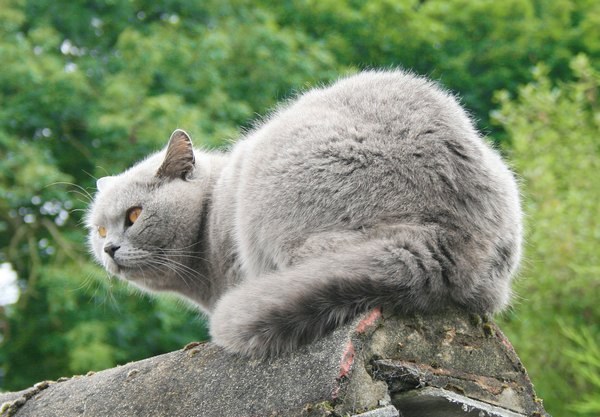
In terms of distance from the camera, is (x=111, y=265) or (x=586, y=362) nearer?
(x=111, y=265)

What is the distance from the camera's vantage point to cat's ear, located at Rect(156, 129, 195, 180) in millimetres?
3140

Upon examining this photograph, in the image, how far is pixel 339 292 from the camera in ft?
6.93

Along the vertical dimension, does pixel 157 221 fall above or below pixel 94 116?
above

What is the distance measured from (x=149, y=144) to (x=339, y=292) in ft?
17.1

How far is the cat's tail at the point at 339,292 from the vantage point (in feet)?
6.93

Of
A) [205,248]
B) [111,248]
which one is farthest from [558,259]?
[111,248]

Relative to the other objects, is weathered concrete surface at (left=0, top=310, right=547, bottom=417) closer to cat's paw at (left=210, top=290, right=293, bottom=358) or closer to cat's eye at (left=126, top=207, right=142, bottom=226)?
cat's paw at (left=210, top=290, right=293, bottom=358)

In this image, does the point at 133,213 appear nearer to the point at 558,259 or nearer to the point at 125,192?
the point at 125,192

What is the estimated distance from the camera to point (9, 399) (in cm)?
276

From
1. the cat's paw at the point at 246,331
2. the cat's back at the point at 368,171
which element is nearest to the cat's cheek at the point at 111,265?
the cat's back at the point at 368,171

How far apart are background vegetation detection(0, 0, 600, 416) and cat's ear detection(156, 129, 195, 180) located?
106 inches

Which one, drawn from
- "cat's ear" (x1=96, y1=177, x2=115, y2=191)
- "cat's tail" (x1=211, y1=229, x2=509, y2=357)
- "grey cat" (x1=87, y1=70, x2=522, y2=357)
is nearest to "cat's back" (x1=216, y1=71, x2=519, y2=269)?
"grey cat" (x1=87, y1=70, x2=522, y2=357)

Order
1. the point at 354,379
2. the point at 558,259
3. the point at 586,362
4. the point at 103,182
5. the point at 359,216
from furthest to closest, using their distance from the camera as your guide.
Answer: the point at 558,259 → the point at 586,362 → the point at 103,182 → the point at 359,216 → the point at 354,379

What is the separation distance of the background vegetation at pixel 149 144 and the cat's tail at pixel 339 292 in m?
3.70
